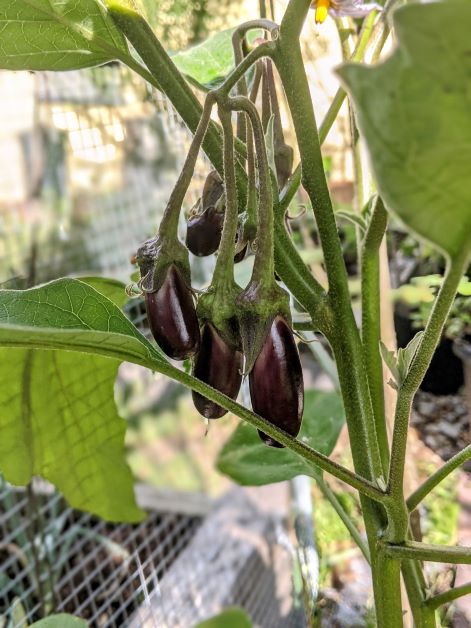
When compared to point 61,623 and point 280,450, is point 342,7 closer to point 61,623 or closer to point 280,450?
point 280,450

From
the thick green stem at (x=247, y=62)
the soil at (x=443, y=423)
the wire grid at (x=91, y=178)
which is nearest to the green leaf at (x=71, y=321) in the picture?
the thick green stem at (x=247, y=62)

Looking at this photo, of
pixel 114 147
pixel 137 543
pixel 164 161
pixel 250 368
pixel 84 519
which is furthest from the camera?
pixel 164 161

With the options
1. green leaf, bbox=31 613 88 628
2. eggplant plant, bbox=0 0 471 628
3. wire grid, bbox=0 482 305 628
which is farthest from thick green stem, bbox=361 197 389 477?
wire grid, bbox=0 482 305 628

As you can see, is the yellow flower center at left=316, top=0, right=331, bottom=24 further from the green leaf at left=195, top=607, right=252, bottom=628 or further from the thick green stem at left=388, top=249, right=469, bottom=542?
the green leaf at left=195, top=607, right=252, bottom=628

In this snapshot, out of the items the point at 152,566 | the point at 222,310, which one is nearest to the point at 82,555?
the point at 152,566

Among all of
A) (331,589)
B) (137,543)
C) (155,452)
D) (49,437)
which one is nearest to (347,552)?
(331,589)

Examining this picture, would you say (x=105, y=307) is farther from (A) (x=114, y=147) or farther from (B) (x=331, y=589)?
(A) (x=114, y=147)
